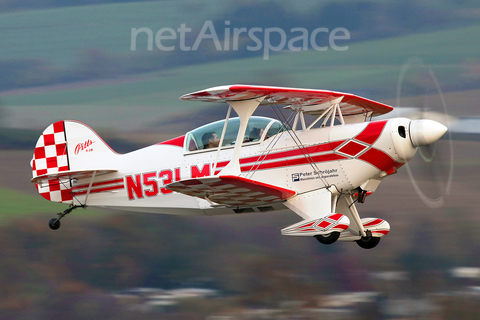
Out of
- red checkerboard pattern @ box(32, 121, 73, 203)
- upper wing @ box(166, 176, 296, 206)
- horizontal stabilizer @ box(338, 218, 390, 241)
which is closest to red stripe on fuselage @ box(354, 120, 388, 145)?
upper wing @ box(166, 176, 296, 206)

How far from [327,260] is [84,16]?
51.4 meters

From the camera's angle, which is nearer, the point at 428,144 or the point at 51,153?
the point at 428,144

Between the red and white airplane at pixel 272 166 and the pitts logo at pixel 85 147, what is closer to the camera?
the red and white airplane at pixel 272 166

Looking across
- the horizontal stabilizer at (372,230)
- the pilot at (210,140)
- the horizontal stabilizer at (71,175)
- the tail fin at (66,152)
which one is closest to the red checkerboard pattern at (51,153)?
the tail fin at (66,152)

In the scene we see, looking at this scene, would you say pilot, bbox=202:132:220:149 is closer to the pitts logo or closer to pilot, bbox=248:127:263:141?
pilot, bbox=248:127:263:141

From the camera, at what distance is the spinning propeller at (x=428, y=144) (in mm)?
8664

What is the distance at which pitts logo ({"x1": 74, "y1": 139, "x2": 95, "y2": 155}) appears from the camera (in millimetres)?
11695

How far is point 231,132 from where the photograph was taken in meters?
9.51

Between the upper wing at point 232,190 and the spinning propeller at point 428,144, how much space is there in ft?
6.98

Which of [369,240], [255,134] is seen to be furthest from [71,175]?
[369,240]

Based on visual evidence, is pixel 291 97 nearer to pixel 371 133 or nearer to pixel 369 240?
pixel 371 133

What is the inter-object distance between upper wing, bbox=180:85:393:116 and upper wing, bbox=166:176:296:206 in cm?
127

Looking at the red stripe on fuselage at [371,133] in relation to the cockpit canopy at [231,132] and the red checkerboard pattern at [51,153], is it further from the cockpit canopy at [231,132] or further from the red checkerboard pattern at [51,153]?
the red checkerboard pattern at [51,153]

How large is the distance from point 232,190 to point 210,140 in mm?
1688
